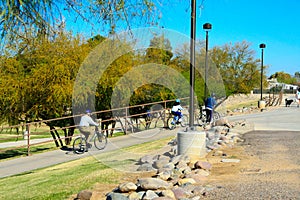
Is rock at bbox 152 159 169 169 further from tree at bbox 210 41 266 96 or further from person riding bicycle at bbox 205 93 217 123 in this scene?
tree at bbox 210 41 266 96

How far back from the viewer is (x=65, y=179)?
8.17 meters

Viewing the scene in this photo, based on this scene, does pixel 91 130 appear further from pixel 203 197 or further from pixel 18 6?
pixel 18 6

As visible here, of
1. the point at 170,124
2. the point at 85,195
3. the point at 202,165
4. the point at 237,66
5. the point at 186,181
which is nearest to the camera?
the point at 85,195

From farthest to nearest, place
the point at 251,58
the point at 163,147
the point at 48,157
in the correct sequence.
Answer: the point at 251,58, the point at 48,157, the point at 163,147

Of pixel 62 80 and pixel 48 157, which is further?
pixel 62 80

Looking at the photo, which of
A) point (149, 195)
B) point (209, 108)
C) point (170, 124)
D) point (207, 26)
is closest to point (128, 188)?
point (149, 195)

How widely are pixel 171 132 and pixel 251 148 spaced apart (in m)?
6.10

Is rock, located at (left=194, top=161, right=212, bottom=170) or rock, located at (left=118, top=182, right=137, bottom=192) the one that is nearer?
rock, located at (left=118, top=182, right=137, bottom=192)

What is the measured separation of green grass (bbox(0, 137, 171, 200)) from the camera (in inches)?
282

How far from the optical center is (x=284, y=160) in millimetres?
7863

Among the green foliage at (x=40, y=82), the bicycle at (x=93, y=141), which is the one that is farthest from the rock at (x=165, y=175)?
the green foliage at (x=40, y=82)

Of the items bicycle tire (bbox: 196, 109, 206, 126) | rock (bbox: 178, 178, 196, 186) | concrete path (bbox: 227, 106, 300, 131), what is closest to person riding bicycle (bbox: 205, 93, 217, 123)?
bicycle tire (bbox: 196, 109, 206, 126)

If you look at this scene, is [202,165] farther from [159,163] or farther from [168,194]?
[168,194]

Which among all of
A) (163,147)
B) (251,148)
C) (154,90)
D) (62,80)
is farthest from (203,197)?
(154,90)
